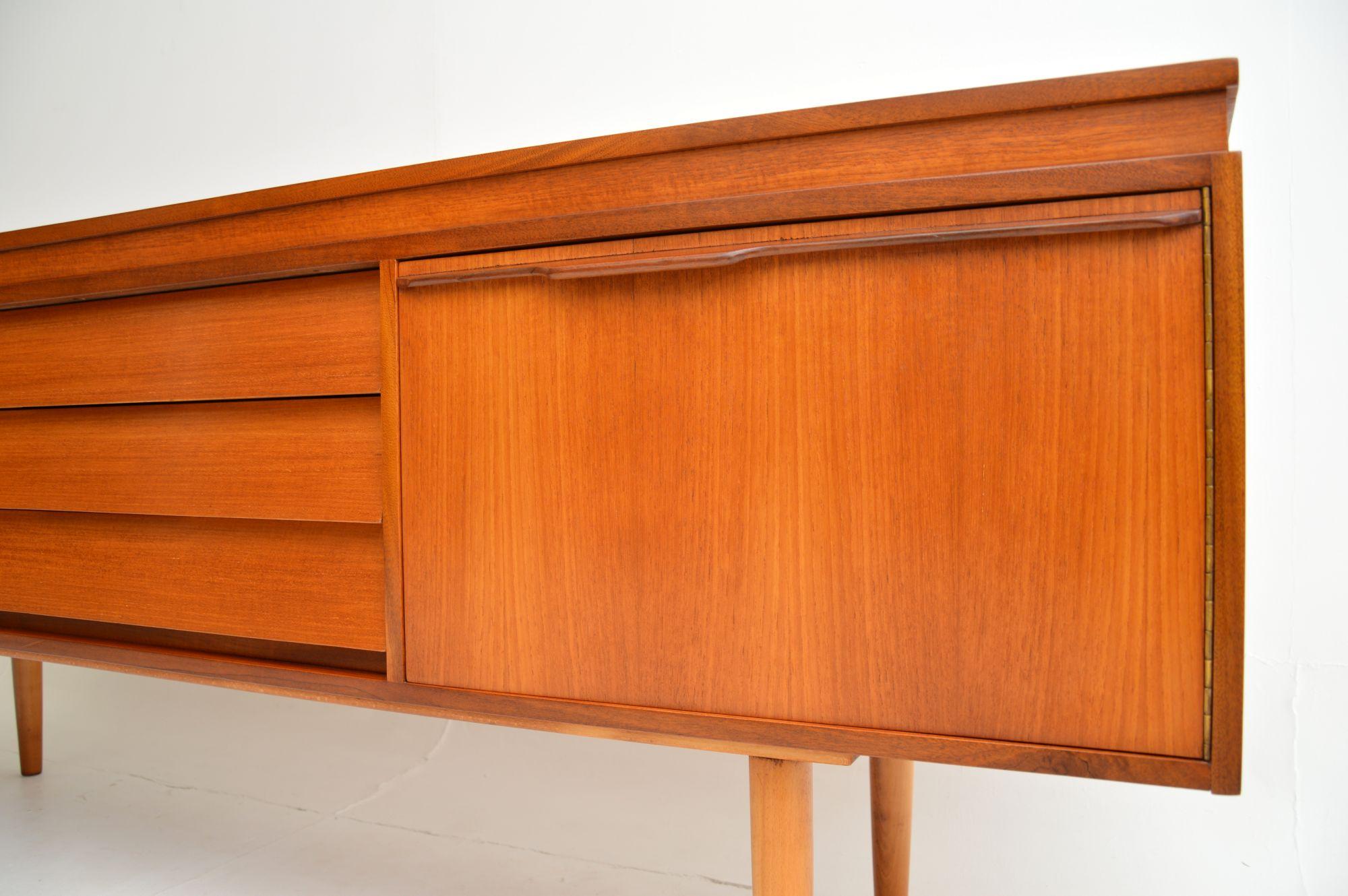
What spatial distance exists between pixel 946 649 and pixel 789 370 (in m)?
0.24

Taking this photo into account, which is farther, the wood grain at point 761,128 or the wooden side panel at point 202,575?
the wooden side panel at point 202,575

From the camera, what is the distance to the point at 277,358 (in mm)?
936

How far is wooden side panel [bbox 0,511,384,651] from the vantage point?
92 centimetres

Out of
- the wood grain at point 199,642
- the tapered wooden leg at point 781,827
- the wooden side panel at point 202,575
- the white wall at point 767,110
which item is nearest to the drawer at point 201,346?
the wooden side panel at point 202,575

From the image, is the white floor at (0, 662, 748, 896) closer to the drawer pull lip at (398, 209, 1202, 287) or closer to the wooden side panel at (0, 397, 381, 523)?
the wooden side panel at (0, 397, 381, 523)

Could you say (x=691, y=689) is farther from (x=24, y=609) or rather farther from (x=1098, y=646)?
(x=24, y=609)

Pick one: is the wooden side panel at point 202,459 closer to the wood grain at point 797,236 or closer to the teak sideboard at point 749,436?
the teak sideboard at point 749,436

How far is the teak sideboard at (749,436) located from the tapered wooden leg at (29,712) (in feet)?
2.55

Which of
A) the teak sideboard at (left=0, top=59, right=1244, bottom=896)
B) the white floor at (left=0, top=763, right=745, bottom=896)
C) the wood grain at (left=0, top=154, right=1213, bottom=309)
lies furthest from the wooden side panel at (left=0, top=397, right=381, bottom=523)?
the white floor at (left=0, top=763, right=745, bottom=896)

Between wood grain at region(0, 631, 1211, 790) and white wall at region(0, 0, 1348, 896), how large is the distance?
584mm

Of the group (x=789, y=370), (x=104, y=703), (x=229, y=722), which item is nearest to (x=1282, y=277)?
(x=789, y=370)

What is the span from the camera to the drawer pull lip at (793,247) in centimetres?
64

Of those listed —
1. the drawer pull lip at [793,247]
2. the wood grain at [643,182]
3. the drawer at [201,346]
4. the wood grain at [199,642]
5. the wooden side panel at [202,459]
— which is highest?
the wood grain at [643,182]

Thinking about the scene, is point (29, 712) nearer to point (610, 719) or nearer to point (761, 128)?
point (610, 719)
